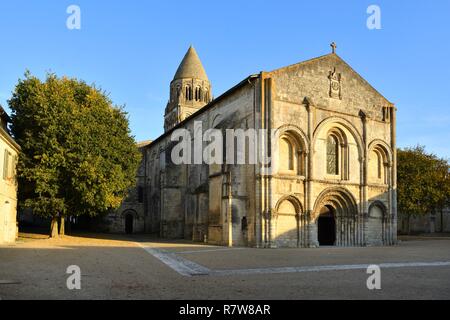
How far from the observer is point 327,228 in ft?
97.2

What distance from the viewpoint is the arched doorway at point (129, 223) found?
49.5 m

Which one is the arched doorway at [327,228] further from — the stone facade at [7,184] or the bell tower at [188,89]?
the bell tower at [188,89]

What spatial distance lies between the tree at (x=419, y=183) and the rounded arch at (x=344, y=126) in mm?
14882

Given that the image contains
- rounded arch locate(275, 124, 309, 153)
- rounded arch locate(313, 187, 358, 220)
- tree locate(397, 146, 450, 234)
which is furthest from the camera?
tree locate(397, 146, 450, 234)

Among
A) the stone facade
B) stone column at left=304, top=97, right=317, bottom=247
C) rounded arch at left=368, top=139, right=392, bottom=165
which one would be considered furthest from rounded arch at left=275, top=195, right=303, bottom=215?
the stone facade

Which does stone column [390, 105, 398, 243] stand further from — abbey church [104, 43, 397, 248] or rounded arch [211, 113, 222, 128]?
rounded arch [211, 113, 222, 128]

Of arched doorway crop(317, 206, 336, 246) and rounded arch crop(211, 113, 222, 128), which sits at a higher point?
rounded arch crop(211, 113, 222, 128)

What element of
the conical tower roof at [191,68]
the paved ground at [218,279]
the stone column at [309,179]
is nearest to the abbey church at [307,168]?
the stone column at [309,179]

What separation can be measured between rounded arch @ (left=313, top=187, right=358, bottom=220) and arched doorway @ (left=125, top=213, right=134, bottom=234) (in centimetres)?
2755

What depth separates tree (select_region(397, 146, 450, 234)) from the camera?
41.9 metres
